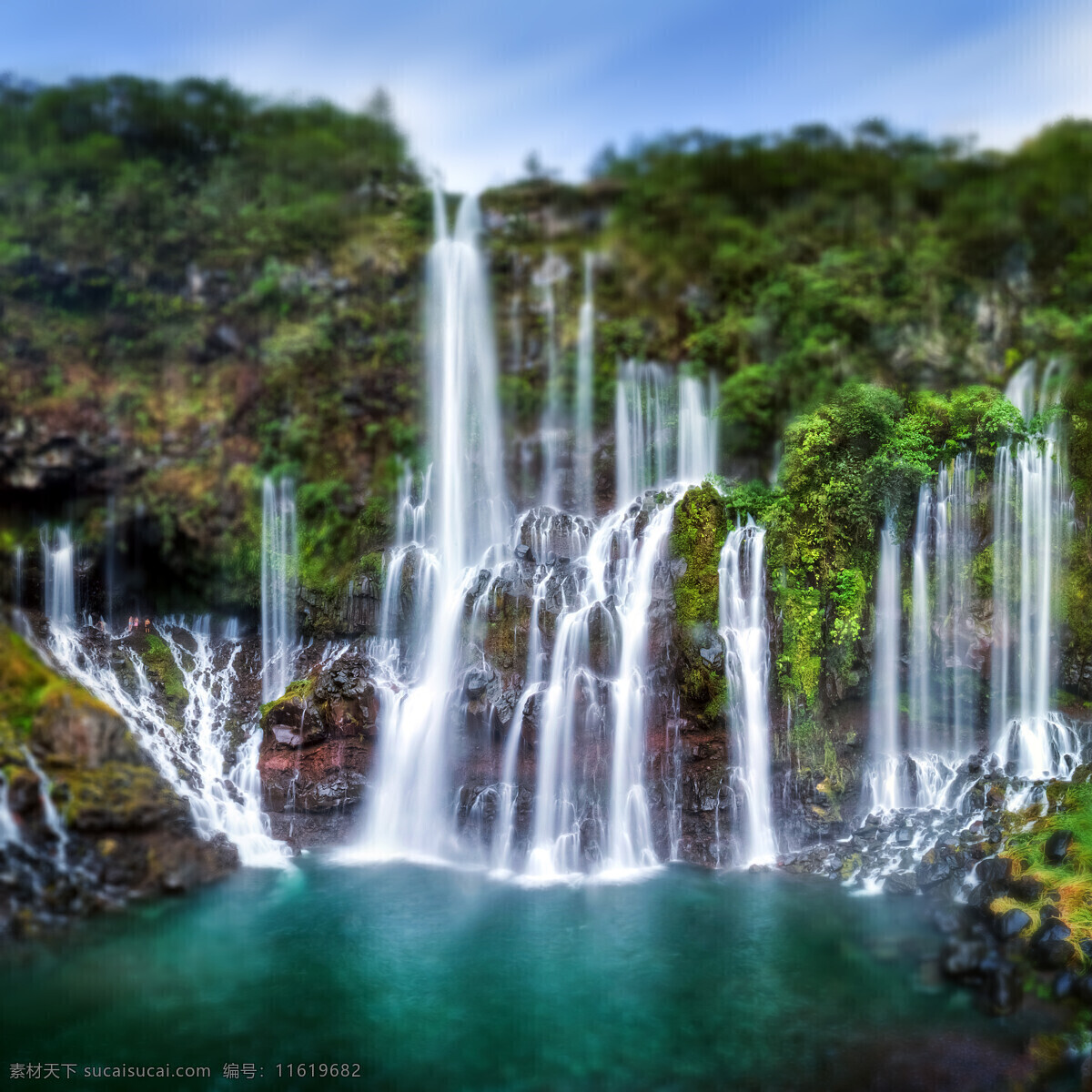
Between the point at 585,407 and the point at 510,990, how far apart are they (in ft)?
48.7

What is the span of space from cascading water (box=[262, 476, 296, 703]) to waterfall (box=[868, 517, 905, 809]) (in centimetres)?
1263

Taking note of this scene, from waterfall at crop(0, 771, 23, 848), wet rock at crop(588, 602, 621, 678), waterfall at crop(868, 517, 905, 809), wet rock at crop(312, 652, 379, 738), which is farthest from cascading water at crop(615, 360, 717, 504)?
waterfall at crop(0, 771, 23, 848)

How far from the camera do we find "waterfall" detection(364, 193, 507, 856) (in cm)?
1548

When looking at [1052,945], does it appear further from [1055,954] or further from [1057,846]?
[1057,846]

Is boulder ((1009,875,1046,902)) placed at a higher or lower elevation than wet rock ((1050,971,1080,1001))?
higher

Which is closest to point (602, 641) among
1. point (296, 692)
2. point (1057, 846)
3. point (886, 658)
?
point (886, 658)

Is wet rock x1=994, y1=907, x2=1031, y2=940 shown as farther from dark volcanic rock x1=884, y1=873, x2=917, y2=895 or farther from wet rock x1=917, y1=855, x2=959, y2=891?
dark volcanic rock x1=884, y1=873, x2=917, y2=895

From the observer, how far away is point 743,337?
71.0 ft

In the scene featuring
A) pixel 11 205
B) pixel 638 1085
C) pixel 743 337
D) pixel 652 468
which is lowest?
pixel 638 1085

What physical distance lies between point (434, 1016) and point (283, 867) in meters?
5.02

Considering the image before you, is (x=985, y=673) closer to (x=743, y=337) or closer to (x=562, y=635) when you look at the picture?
(x=562, y=635)

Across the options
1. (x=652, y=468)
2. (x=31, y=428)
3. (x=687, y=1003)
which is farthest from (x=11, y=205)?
(x=687, y=1003)

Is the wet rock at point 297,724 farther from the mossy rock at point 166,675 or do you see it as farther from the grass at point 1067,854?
the grass at point 1067,854

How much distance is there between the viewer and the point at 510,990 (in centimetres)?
1084
